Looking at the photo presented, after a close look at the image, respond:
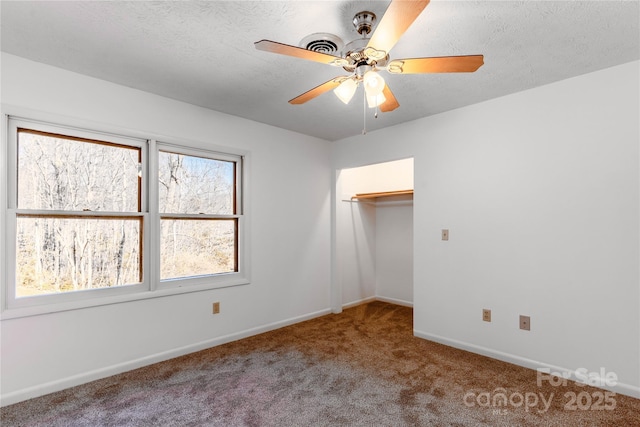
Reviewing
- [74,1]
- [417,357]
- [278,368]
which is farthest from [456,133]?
[74,1]

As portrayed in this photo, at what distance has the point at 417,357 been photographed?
296 cm

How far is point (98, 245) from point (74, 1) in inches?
68.1

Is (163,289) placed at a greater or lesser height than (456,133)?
lesser

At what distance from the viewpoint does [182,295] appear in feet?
9.99

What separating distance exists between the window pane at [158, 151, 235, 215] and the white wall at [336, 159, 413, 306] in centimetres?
155

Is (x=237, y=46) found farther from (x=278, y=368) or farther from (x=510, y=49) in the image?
(x=278, y=368)

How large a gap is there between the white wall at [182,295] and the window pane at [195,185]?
0.23 metres

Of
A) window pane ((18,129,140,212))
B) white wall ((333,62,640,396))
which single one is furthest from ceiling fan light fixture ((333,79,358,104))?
window pane ((18,129,140,212))

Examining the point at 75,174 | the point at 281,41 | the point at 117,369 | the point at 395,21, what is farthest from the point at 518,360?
the point at 75,174

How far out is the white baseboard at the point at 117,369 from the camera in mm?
2229

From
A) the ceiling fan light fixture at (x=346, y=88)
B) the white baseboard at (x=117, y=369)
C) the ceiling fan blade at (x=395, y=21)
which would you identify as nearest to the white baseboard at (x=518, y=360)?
the white baseboard at (x=117, y=369)

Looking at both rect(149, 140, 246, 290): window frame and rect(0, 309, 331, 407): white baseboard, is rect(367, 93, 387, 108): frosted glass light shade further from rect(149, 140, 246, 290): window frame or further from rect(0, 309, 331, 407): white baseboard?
rect(0, 309, 331, 407): white baseboard

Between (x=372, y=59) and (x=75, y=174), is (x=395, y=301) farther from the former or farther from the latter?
(x=75, y=174)

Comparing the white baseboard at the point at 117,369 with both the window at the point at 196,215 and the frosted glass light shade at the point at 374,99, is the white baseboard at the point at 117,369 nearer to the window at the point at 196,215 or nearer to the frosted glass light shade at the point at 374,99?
the window at the point at 196,215
